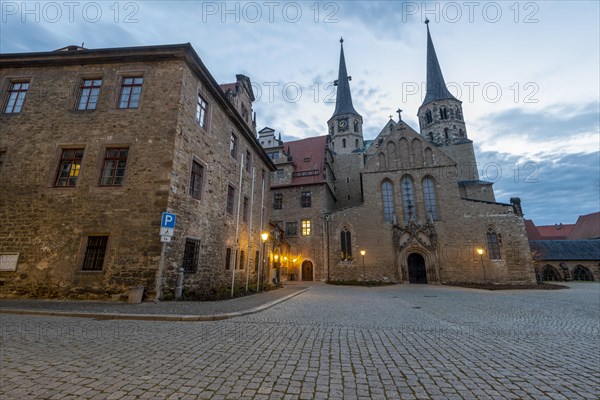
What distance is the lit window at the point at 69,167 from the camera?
10500 millimetres

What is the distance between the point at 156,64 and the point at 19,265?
361 inches

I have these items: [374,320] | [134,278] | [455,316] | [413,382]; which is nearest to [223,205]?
[134,278]

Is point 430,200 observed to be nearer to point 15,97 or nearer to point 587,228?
point 15,97

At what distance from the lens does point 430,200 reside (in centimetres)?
2716

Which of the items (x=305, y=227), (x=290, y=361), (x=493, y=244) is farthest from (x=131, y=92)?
(x=493, y=244)

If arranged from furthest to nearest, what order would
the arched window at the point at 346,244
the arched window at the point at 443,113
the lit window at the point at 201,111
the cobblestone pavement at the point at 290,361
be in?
the arched window at the point at 443,113, the arched window at the point at 346,244, the lit window at the point at 201,111, the cobblestone pavement at the point at 290,361

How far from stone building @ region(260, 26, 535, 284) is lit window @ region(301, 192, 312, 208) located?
0.15 meters

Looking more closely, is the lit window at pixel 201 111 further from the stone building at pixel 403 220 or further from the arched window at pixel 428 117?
the arched window at pixel 428 117

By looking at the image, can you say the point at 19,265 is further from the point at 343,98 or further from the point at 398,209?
the point at 343,98

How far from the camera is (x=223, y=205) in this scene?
14.2 m

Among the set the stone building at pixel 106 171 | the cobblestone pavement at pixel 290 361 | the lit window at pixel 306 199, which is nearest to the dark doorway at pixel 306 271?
the lit window at pixel 306 199

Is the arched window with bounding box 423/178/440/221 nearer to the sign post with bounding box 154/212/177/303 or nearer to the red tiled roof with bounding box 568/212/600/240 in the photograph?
the sign post with bounding box 154/212/177/303

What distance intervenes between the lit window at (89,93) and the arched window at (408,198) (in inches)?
1000

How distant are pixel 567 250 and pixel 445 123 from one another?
2227 cm
